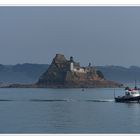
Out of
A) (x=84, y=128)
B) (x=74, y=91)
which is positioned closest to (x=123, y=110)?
(x=84, y=128)

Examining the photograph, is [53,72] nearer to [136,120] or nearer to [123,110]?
[123,110]

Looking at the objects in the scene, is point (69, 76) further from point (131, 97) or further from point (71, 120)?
point (71, 120)

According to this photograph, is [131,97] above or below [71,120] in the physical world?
above

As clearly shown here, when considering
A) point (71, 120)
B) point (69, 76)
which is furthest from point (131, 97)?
point (71, 120)

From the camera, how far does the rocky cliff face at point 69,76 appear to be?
28031 mm

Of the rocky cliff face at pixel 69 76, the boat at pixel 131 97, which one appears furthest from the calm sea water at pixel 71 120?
the rocky cliff face at pixel 69 76

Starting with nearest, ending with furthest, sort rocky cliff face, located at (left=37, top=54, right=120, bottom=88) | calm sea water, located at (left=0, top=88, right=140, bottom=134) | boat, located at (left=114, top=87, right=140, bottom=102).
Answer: calm sea water, located at (left=0, top=88, right=140, bottom=134), boat, located at (left=114, top=87, right=140, bottom=102), rocky cliff face, located at (left=37, top=54, right=120, bottom=88)

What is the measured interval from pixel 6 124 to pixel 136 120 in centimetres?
364

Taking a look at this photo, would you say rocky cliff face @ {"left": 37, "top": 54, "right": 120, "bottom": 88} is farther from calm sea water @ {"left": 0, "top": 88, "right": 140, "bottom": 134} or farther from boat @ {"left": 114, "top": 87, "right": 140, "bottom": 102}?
calm sea water @ {"left": 0, "top": 88, "right": 140, "bottom": 134}

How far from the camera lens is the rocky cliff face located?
2803 cm

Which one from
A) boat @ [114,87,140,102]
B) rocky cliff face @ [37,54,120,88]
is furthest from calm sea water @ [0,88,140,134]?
rocky cliff face @ [37,54,120,88]

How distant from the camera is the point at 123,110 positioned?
848 inches

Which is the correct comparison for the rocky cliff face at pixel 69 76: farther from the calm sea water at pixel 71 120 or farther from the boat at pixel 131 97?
the calm sea water at pixel 71 120

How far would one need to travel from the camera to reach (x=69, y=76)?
97.0 feet
